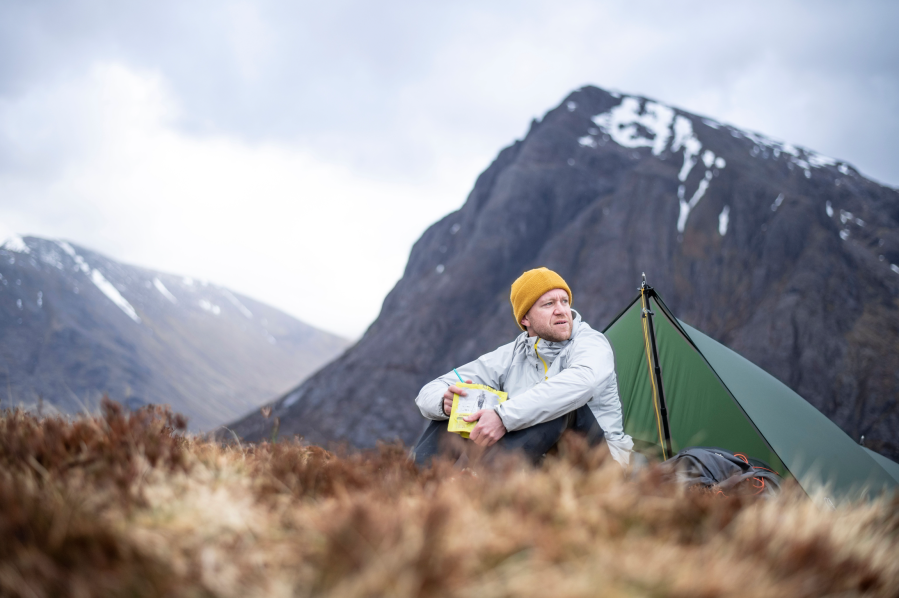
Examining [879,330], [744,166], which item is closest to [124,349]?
[744,166]

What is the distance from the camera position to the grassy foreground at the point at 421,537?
3.41ft

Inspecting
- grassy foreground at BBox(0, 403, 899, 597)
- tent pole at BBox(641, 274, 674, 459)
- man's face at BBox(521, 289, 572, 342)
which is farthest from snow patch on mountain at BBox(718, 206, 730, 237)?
grassy foreground at BBox(0, 403, 899, 597)

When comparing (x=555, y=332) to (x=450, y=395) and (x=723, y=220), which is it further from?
(x=723, y=220)

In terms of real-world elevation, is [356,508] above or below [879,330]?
below

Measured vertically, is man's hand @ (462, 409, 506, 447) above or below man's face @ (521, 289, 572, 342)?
below

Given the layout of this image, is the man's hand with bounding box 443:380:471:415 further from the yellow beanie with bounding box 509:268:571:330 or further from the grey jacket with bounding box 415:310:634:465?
the yellow beanie with bounding box 509:268:571:330

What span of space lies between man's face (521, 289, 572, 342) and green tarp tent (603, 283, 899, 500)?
1288mm

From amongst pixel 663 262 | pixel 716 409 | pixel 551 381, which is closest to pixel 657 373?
pixel 716 409

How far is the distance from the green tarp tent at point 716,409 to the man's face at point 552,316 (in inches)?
50.7

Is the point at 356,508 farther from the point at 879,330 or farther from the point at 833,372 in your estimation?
the point at 879,330

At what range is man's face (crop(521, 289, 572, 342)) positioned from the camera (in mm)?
3768

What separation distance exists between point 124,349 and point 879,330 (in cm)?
11777

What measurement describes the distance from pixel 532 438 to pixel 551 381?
0.35 metres

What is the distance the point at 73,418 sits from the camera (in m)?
2.55
